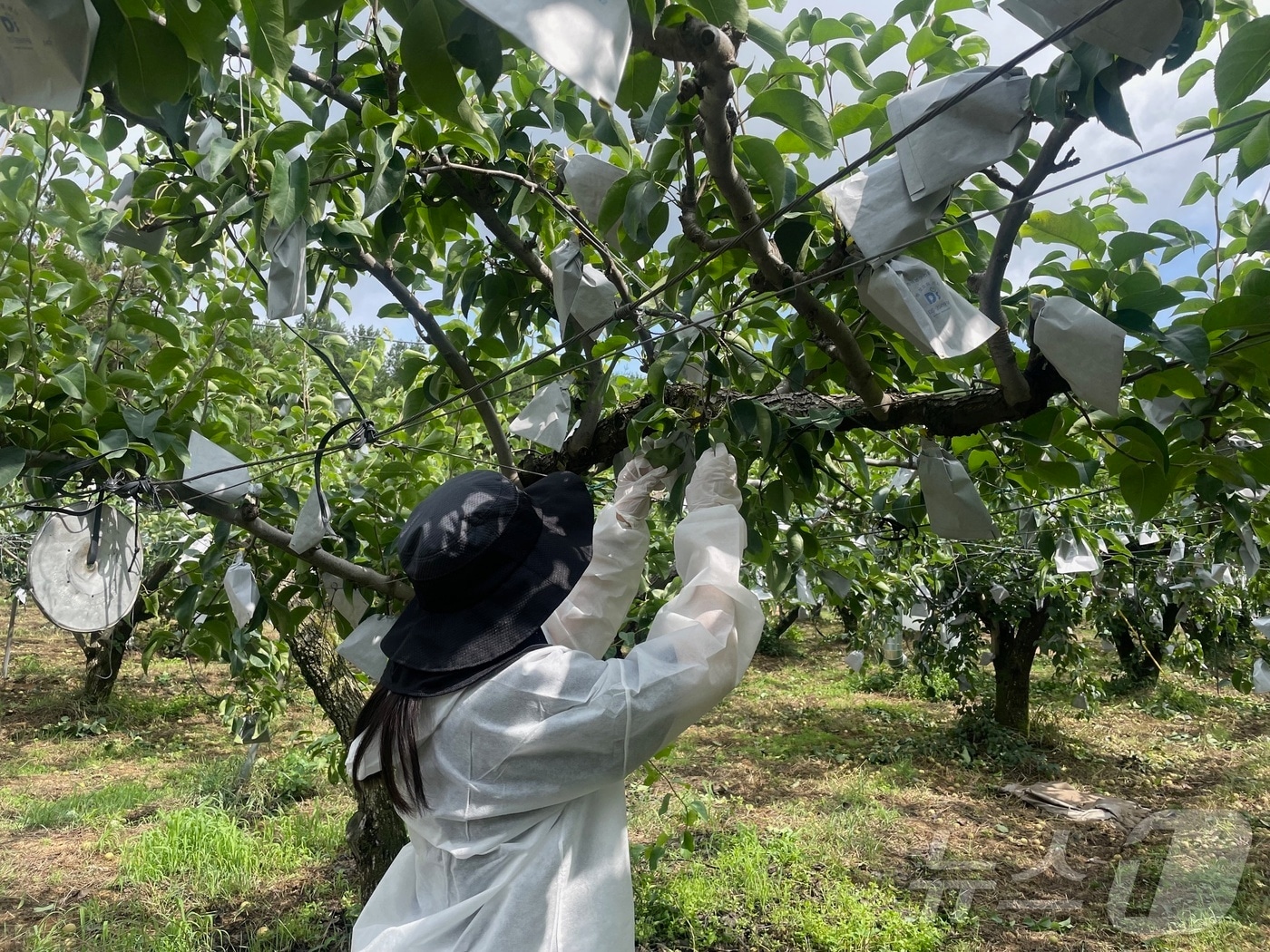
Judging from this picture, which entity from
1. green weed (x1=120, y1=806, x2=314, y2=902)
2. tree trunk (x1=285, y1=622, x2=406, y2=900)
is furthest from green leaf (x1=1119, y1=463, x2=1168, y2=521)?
green weed (x1=120, y1=806, x2=314, y2=902)

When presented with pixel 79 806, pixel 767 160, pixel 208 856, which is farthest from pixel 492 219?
pixel 79 806

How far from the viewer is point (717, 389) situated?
142cm

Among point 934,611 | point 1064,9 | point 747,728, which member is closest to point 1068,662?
point 934,611

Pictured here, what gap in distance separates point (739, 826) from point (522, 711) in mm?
4053

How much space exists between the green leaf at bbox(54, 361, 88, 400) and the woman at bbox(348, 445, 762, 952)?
72 cm

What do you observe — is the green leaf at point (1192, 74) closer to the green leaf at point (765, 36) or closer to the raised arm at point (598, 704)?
the green leaf at point (765, 36)

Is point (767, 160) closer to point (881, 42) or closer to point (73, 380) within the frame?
point (881, 42)

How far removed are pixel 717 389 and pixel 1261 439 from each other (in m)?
0.96

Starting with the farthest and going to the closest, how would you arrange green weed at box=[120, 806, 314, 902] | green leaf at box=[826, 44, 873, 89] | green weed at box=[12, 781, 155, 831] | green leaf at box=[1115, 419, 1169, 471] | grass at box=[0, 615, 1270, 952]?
green weed at box=[12, 781, 155, 831], green weed at box=[120, 806, 314, 902], grass at box=[0, 615, 1270, 952], green leaf at box=[1115, 419, 1169, 471], green leaf at box=[826, 44, 873, 89]

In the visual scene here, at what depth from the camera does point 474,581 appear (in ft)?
3.77

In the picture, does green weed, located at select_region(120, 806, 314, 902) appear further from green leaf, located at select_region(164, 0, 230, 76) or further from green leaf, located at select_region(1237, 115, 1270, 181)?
green leaf, located at select_region(1237, 115, 1270, 181)

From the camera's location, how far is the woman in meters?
1.06

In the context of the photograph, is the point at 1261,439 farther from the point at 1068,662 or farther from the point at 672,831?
the point at 1068,662

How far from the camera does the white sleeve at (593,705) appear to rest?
41.0 inches
